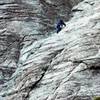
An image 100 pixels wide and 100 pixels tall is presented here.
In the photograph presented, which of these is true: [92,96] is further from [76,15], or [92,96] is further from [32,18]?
[32,18]

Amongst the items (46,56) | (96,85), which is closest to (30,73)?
(46,56)

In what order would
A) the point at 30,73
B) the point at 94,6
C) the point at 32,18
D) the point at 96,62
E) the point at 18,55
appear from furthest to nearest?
the point at 32,18 → the point at 94,6 → the point at 18,55 → the point at 30,73 → the point at 96,62

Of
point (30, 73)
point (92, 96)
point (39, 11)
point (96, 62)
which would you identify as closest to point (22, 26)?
point (39, 11)

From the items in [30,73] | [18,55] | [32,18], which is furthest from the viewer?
[32,18]

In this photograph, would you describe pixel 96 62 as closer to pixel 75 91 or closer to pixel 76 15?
pixel 75 91

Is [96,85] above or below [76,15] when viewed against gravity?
below

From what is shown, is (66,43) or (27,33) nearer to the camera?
(66,43)
